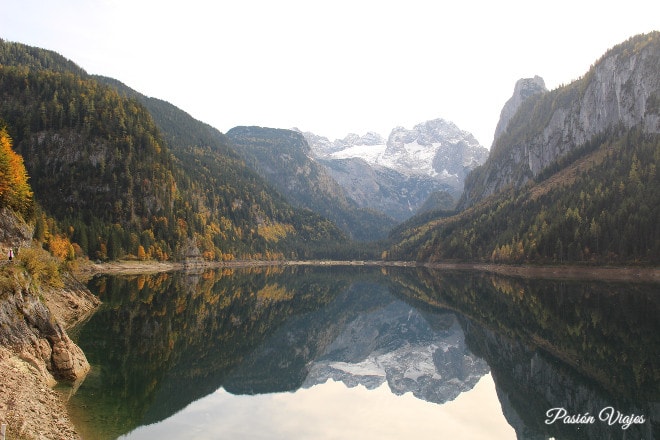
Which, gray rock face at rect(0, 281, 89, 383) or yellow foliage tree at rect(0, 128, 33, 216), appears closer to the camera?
gray rock face at rect(0, 281, 89, 383)

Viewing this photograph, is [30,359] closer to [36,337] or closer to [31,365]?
[31,365]

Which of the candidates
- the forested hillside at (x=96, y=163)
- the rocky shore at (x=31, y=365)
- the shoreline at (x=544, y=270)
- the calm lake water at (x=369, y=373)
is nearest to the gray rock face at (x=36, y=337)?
the rocky shore at (x=31, y=365)

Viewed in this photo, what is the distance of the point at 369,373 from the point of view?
3641 cm

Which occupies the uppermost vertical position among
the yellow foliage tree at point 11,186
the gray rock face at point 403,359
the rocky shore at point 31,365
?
the yellow foliage tree at point 11,186

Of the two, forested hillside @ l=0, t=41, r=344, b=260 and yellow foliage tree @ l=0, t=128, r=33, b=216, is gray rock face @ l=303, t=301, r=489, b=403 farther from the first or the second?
forested hillside @ l=0, t=41, r=344, b=260

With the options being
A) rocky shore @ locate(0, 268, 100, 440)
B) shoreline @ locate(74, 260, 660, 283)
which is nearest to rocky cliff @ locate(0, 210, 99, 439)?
rocky shore @ locate(0, 268, 100, 440)

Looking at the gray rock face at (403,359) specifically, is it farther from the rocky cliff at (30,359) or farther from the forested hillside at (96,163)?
the forested hillside at (96,163)

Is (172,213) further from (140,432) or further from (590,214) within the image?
(140,432)

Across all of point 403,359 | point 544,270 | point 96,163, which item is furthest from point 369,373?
point 96,163

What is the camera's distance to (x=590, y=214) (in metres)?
149

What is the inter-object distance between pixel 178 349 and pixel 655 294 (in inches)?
2870

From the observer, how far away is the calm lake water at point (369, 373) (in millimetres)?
23672

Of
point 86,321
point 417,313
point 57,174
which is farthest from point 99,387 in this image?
point 57,174

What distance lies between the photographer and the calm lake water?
77.7 ft
